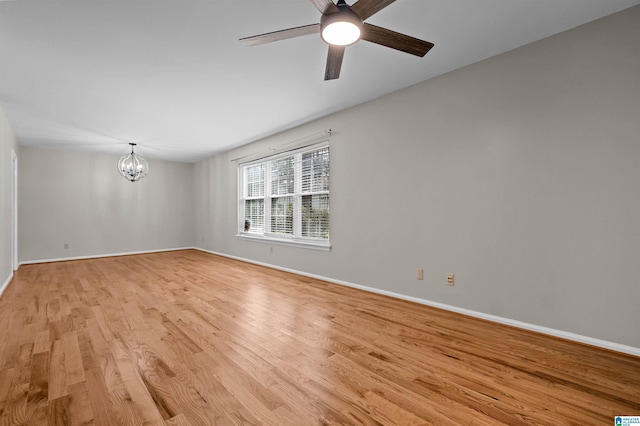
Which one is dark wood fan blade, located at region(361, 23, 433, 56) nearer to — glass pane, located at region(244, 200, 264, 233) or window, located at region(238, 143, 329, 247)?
window, located at region(238, 143, 329, 247)

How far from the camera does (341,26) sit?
1721 millimetres

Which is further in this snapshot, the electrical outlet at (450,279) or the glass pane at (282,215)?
the glass pane at (282,215)

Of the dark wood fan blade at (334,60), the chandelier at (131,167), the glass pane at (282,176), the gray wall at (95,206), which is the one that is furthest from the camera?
the gray wall at (95,206)

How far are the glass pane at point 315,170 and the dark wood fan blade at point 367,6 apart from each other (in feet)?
8.93

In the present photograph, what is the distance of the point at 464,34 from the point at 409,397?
9.30ft

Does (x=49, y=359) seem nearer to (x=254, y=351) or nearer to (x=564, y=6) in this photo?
(x=254, y=351)

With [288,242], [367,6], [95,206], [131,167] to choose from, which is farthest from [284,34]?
[95,206]

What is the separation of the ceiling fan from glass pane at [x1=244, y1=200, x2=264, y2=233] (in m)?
4.16

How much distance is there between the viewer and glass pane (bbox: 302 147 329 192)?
448 centimetres

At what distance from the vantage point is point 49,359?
2074mm

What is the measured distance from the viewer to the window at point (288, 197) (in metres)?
4.57

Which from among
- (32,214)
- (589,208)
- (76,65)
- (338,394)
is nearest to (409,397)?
(338,394)

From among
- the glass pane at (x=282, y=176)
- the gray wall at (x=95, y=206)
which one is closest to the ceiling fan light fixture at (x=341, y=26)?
the glass pane at (x=282, y=176)

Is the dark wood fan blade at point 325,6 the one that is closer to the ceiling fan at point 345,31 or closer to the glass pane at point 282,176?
the ceiling fan at point 345,31
